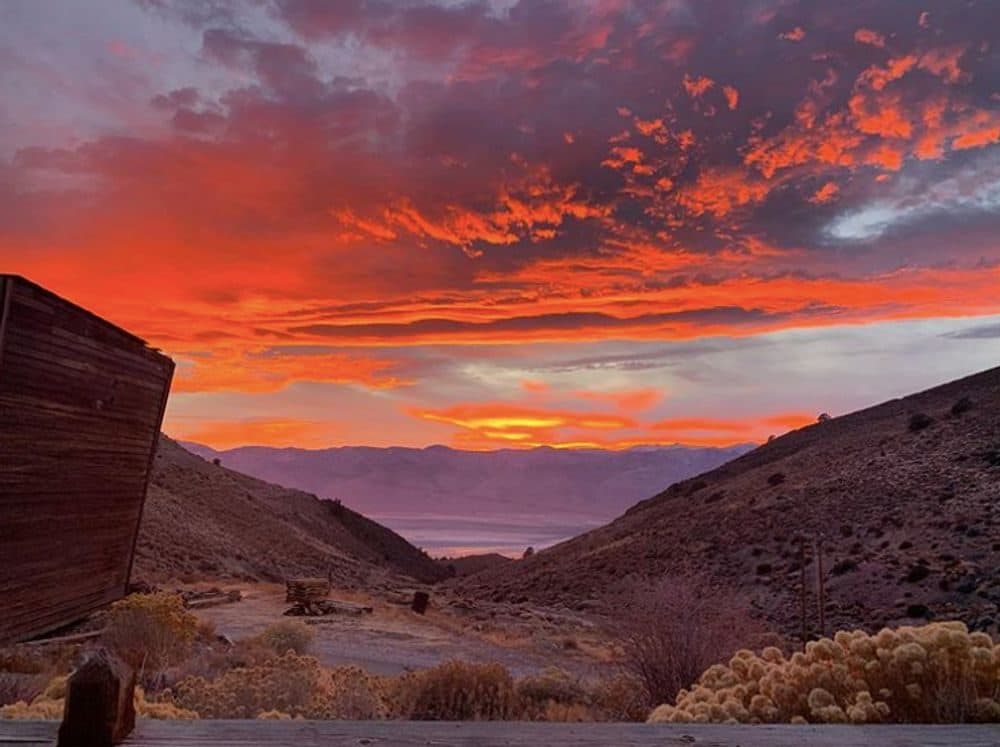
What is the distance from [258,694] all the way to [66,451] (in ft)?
34.7

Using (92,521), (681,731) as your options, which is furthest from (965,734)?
(92,521)

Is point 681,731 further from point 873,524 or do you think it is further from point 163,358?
point 873,524

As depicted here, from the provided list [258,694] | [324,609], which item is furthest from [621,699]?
[324,609]

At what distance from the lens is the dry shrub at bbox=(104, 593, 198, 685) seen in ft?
49.5

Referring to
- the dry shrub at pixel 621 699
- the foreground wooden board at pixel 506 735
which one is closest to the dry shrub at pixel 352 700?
the dry shrub at pixel 621 699

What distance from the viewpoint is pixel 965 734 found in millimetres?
3008

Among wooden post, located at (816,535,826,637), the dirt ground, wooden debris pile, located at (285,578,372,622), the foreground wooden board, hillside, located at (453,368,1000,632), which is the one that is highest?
hillside, located at (453,368,1000,632)

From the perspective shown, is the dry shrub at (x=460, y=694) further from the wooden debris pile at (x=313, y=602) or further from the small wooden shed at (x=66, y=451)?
the wooden debris pile at (x=313, y=602)

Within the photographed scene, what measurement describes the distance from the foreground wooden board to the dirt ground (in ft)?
52.5

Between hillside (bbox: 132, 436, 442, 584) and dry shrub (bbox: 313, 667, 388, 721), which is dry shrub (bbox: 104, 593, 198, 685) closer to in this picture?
dry shrub (bbox: 313, 667, 388, 721)

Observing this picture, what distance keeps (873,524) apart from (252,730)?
129ft

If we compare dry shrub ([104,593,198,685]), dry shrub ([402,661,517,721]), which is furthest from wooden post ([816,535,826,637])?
dry shrub ([104,593,198,685])

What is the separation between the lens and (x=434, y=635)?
82.7 ft

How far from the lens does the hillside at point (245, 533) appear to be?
1646 inches
